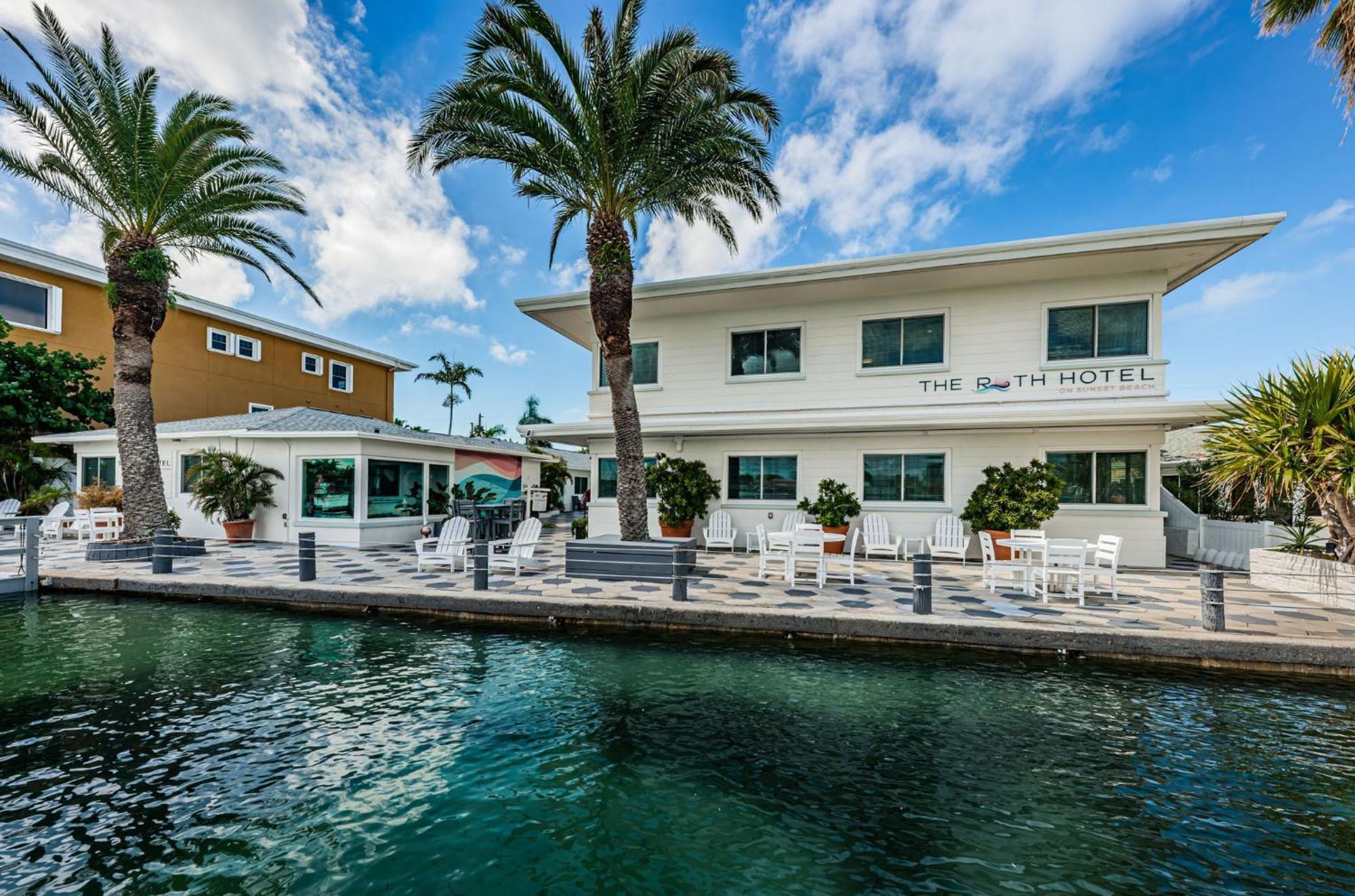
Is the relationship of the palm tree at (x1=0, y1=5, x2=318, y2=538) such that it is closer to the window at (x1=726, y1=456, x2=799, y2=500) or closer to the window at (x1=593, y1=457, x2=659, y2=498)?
the window at (x1=593, y1=457, x2=659, y2=498)

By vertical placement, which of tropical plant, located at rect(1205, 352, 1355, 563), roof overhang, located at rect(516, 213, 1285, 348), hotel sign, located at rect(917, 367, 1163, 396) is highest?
roof overhang, located at rect(516, 213, 1285, 348)

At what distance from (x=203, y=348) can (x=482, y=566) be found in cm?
2256

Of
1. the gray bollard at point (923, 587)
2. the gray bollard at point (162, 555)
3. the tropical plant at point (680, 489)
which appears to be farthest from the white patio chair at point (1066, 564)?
the gray bollard at point (162, 555)

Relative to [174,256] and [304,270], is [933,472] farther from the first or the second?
[174,256]

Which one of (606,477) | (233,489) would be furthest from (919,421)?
(233,489)

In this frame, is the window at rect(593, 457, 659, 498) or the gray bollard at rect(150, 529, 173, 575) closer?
the gray bollard at rect(150, 529, 173, 575)

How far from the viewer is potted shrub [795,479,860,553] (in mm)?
12836

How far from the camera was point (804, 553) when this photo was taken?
986 cm

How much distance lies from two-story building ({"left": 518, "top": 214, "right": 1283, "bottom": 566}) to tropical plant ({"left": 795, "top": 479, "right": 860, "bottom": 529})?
0.73 metres

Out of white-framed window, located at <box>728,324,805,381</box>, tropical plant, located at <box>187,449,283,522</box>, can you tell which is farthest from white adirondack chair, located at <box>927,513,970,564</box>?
tropical plant, located at <box>187,449,283,522</box>

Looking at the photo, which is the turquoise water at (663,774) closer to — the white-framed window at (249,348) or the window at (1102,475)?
the window at (1102,475)

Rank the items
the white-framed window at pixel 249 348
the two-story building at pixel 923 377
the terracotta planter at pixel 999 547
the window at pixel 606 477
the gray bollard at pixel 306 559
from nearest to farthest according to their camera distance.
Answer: the gray bollard at pixel 306 559 → the terracotta planter at pixel 999 547 → the two-story building at pixel 923 377 → the window at pixel 606 477 → the white-framed window at pixel 249 348

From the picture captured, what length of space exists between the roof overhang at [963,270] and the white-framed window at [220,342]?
17.8m

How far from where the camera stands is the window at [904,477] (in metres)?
13.2
